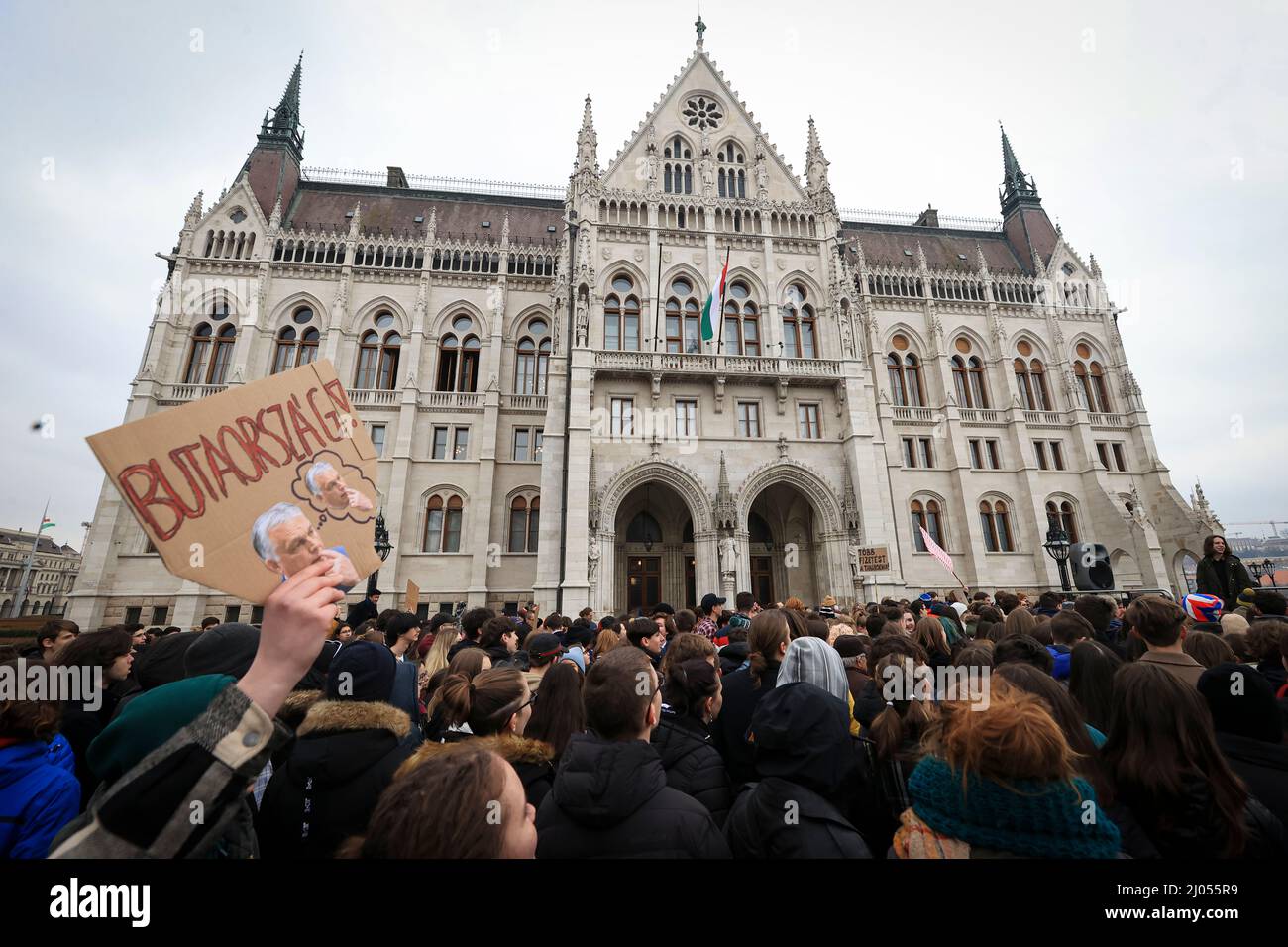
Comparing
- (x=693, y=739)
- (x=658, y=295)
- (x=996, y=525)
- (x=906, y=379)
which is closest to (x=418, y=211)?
(x=658, y=295)

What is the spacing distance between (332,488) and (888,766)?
10.0 feet

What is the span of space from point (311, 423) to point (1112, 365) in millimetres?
38378

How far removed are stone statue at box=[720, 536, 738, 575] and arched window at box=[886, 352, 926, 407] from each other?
14366 millimetres

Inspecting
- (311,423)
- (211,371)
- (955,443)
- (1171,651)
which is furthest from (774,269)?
(211,371)

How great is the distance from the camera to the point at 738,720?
3598mm

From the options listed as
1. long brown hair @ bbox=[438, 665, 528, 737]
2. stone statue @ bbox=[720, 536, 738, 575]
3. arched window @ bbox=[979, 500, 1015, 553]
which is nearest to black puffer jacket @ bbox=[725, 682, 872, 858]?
long brown hair @ bbox=[438, 665, 528, 737]

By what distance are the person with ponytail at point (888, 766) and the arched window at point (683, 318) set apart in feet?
63.9

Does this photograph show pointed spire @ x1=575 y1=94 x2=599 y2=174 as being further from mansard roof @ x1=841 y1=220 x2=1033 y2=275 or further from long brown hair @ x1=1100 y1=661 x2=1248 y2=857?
long brown hair @ x1=1100 y1=661 x2=1248 y2=857

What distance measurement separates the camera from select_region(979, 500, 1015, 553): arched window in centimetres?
2514

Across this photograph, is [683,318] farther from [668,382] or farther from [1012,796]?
[1012,796]

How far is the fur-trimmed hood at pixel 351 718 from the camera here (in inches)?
97.3

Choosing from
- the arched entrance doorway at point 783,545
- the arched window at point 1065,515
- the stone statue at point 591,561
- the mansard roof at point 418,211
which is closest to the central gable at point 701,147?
the mansard roof at point 418,211
